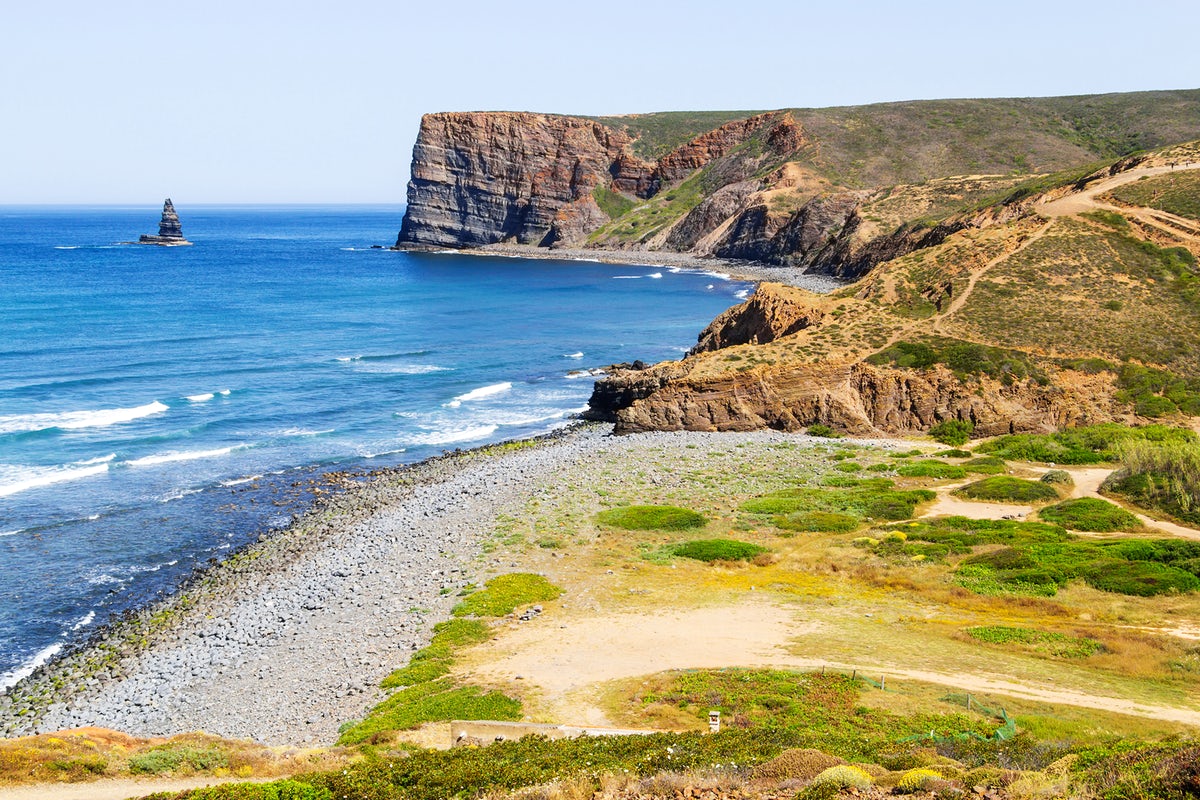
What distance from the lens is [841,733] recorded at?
18.8 metres

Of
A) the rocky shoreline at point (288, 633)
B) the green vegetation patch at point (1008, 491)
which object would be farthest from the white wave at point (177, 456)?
the green vegetation patch at point (1008, 491)

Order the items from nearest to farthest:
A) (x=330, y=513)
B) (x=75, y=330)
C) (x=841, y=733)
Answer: (x=841, y=733), (x=330, y=513), (x=75, y=330)

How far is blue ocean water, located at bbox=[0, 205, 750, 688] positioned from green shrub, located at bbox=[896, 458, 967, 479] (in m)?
23.1

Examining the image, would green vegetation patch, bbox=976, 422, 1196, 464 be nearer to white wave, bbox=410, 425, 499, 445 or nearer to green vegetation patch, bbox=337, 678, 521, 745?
white wave, bbox=410, 425, 499, 445

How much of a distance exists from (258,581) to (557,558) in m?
11.2

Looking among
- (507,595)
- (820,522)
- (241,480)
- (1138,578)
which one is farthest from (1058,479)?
(241,480)

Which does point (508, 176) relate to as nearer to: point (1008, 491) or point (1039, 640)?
point (1008, 491)

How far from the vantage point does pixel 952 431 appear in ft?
163

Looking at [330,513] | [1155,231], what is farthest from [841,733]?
[1155,231]

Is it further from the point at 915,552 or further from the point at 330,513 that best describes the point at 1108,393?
the point at 330,513

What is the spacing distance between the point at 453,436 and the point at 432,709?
1422 inches

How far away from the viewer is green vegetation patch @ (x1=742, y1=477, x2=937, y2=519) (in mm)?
36812

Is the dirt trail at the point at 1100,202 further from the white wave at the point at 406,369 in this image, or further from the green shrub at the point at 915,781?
the green shrub at the point at 915,781

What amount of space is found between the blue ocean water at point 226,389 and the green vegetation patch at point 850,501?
21660 millimetres
